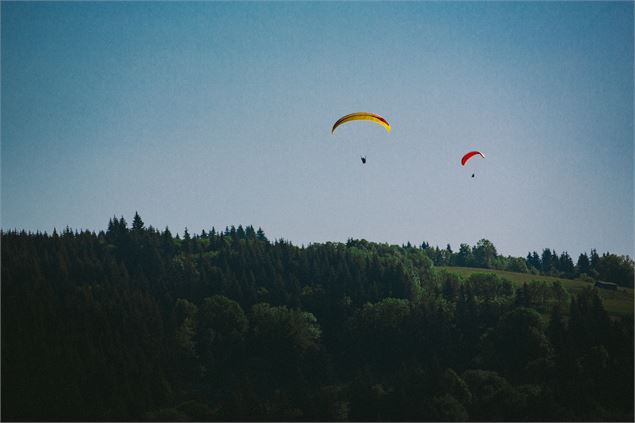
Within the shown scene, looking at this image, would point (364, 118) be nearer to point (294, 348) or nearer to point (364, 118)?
point (364, 118)

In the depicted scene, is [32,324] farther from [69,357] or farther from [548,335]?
[548,335]

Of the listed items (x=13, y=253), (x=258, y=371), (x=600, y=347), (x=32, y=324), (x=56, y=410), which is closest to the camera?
(x=56, y=410)

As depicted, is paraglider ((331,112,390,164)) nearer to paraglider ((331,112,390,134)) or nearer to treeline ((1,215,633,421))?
paraglider ((331,112,390,134))

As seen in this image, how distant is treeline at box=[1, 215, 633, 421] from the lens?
388 ft

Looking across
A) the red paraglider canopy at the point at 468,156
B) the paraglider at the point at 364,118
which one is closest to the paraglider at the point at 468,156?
the red paraglider canopy at the point at 468,156

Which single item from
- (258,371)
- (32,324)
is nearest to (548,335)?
(258,371)

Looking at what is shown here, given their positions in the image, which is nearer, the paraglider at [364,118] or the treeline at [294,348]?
the paraglider at [364,118]

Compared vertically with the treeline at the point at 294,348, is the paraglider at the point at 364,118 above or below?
above

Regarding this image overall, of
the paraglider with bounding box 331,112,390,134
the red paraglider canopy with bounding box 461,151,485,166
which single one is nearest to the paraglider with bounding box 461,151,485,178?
the red paraglider canopy with bounding box 461,151,485,166

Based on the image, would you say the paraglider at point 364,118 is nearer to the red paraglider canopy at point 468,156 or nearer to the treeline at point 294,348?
the red paraglider canopy at point 468,156

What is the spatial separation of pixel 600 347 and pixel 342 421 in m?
43.8

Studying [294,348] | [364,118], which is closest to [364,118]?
[364,118]

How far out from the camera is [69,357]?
127375mm

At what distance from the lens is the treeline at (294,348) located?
11825 cm
